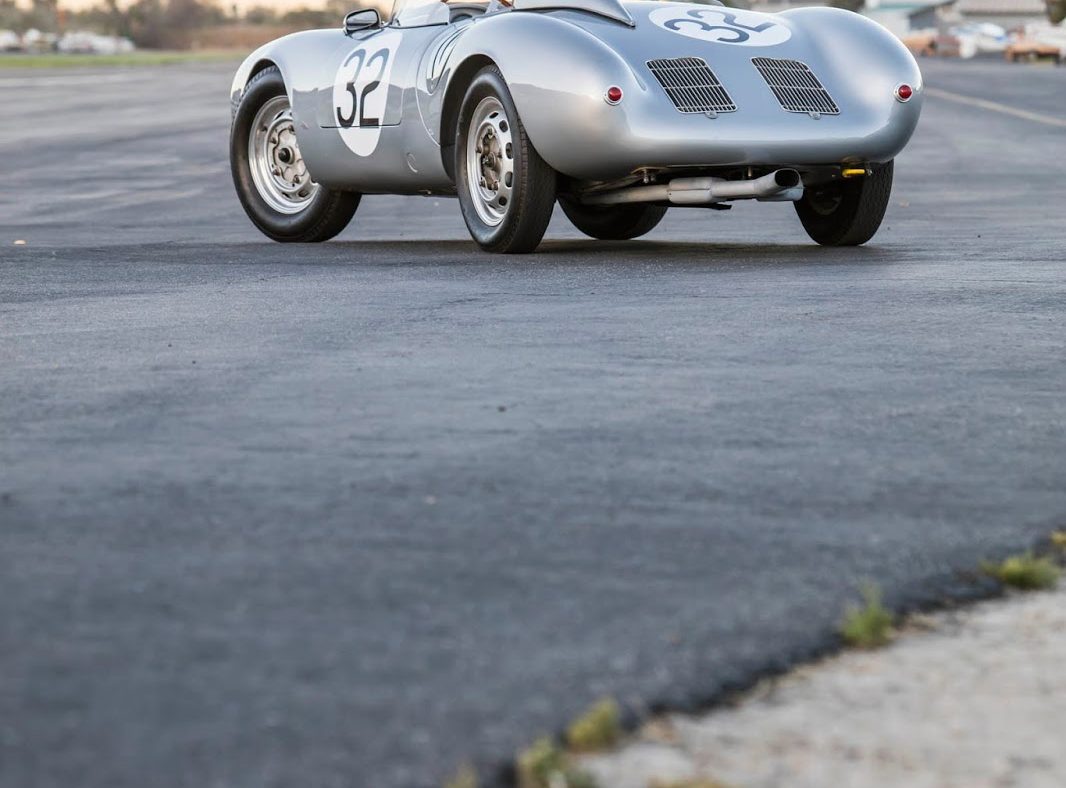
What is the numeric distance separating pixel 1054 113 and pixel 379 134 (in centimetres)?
1909

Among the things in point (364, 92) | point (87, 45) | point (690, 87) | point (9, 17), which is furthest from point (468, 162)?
point (9, 17)

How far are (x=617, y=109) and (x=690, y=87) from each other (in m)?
0.39

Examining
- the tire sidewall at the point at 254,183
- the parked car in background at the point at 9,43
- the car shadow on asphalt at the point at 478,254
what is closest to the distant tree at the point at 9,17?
the parked car in background at the point at 9,43

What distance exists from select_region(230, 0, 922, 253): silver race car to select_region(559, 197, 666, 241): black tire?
1.25 metres

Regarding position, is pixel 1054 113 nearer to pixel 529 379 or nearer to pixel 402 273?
pixel 402 273

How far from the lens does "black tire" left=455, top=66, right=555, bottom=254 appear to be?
8.88m

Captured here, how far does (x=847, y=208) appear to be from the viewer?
32.3ft

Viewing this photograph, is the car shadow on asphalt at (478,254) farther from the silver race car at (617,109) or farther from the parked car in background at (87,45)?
the parked car in background at (87,45)

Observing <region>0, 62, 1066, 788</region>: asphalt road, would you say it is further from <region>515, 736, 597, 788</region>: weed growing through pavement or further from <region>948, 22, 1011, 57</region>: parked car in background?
<region>948, 22, 1011, 57</region>: parked car in background

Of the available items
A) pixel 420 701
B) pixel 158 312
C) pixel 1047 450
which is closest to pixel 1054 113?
pixel 158 312

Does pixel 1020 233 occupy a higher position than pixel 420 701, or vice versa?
pixel 420 701

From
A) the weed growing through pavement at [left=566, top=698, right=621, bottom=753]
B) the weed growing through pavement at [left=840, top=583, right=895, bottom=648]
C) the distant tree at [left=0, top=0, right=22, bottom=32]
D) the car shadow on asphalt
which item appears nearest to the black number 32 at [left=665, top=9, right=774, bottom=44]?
the car shadow on asphalt

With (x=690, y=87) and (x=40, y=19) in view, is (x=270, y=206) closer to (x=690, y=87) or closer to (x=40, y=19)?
(x=690, y=87)

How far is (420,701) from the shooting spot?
2.63 m
